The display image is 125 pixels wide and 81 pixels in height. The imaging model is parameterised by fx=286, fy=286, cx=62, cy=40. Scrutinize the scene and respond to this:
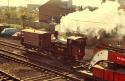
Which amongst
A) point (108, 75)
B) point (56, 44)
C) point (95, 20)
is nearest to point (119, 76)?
point (108, 75)

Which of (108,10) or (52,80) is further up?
(108,10)

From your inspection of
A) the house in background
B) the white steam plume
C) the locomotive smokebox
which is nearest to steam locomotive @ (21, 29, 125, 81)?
the locomotive smokebox

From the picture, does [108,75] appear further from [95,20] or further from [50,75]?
[95,20]

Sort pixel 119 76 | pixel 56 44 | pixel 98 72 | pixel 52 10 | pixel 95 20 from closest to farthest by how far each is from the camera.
A: pixel 119 76
pixel 98 72
pixel 56 44
pixel 95 20
pixel 52 10

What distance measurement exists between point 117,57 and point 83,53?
8334 mm

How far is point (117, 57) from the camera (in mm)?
13953

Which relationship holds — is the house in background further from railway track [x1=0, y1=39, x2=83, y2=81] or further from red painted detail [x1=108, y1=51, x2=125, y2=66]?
red painted detail [x1=108, y1=51, x2=125, y2=66]

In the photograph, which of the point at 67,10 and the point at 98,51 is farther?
the point at 67,10

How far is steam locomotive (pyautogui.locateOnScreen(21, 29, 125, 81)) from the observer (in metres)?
14.3

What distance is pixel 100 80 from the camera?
1534 centimetres

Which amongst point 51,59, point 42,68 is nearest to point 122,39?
point 51,59

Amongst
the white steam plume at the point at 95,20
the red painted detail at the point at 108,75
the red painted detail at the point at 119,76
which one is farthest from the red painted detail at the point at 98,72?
the white steam plume at the point at 95,20

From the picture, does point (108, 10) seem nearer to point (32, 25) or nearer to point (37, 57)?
point (37, 57)

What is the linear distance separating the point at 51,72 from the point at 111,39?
13.6 m
